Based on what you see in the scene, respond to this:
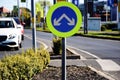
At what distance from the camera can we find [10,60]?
9.09 m

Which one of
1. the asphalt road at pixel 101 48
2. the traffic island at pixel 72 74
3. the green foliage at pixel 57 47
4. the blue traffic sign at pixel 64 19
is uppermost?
the blue traffic sign at pixel 64 19

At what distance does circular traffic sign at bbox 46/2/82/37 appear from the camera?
682 cm

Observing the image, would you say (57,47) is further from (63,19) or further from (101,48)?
(63,19)

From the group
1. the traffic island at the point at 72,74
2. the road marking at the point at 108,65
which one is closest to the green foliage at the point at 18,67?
the traffic island at the point at 72,74

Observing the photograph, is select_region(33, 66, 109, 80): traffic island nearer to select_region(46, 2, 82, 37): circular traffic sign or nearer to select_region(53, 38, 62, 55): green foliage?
select_region(46, 2, 82, 37): circular traffic sign

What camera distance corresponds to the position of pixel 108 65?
47.0 feet

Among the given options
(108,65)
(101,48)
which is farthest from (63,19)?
(101,48)

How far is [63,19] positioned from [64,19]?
0.05ft

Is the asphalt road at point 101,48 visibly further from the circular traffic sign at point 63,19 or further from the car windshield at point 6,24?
the circular traffic sign at point 63,19

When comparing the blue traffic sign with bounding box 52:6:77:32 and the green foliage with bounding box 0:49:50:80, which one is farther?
the green foliage with bounding box 0:49:50:80

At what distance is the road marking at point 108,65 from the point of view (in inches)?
525

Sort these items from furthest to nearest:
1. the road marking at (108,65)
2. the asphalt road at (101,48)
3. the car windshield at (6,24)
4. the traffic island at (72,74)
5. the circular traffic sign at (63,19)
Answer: the car windshield at (6,24)
the asphalt road at (101,48)
the road marking at (108,65)
the traffic island at (72,74)
the circular traffic sign at (63,19)

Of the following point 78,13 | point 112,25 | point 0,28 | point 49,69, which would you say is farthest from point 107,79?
point 112,25

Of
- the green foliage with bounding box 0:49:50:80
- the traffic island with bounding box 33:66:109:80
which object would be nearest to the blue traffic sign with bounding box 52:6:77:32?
the green foliage with bounding box 0:49:50:80
